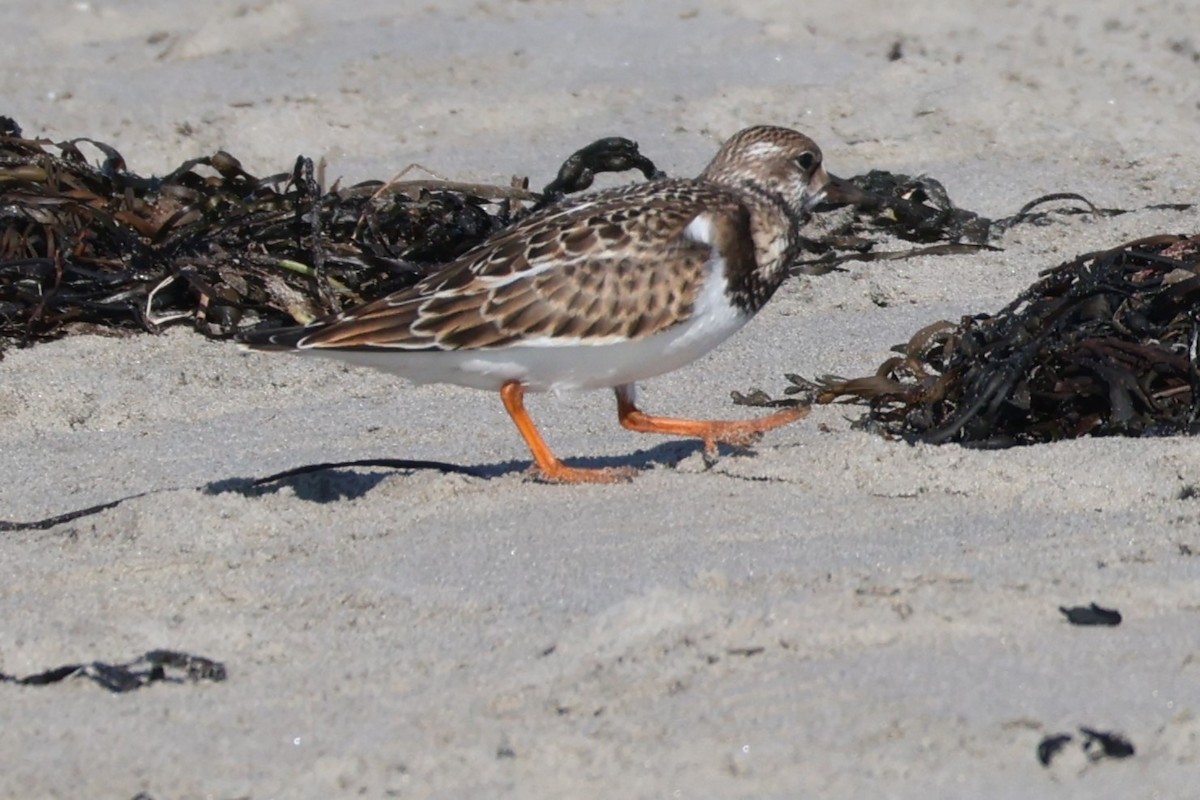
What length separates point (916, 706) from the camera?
2.82 metres

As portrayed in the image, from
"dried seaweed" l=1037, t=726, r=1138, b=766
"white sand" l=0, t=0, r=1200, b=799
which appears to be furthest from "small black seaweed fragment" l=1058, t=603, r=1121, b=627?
"dried seaweed" l=1037, t=726, r=1138, b=766

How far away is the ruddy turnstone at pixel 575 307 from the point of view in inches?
169

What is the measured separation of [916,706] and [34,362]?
3.54 m

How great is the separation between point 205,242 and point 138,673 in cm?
294

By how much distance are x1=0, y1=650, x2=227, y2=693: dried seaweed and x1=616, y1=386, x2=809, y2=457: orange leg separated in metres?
1.57

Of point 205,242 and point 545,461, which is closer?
point 545,461

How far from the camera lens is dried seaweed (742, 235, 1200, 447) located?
4434mm

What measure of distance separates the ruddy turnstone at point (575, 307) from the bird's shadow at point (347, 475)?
186 mm

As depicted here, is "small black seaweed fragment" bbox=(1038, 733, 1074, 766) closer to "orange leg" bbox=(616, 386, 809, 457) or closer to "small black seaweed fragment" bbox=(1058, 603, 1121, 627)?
"small black seaweed fragment" bbox=(1058, 603, 1121, 627)

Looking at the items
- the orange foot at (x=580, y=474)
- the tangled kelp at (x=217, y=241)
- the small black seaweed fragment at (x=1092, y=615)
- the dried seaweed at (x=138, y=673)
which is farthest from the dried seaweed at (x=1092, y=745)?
the tangled kelp at (x=217, y=241)

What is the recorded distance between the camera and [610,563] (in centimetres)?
363

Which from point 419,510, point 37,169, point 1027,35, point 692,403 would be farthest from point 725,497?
point 1027,35

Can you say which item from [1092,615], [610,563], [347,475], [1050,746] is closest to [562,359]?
[347,475]

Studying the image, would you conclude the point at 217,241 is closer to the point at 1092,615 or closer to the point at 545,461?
the point at 545,461
